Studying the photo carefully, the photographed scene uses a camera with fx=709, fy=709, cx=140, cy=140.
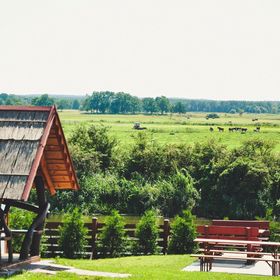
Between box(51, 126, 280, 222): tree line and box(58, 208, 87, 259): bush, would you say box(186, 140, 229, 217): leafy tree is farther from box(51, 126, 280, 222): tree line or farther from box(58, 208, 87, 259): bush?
box(58, 208, 87, 259): bush

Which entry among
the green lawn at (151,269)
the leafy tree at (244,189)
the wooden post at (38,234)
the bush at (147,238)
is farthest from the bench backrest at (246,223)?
the leafy tree at (244,189)

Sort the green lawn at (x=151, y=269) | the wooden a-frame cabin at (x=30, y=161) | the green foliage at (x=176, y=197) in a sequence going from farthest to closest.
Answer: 1. the green foliage at (x=176, y=197)
2. the green lawn at (x=151, y=269)
3. the wooden a-frame cabin at (x=30, y=161)

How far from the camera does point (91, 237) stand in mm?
24797

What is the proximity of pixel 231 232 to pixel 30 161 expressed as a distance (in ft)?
23.5

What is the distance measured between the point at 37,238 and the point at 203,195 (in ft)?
101

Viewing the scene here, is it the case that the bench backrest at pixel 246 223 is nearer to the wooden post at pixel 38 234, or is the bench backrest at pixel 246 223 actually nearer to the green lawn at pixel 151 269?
the green lawn at pixel 151 269

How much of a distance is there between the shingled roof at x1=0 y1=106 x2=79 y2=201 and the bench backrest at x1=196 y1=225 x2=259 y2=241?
4.56 m

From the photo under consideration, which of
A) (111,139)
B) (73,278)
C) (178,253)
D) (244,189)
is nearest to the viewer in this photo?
(73,278)

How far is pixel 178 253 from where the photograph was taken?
24094mm

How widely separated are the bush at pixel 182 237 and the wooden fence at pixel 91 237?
533 mm

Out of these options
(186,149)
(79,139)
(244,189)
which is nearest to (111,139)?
(79,139)

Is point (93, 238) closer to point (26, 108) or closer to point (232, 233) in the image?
point (232, 233)

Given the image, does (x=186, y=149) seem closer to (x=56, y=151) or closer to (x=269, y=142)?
(x=269, y=142)

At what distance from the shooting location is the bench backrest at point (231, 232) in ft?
68.4
